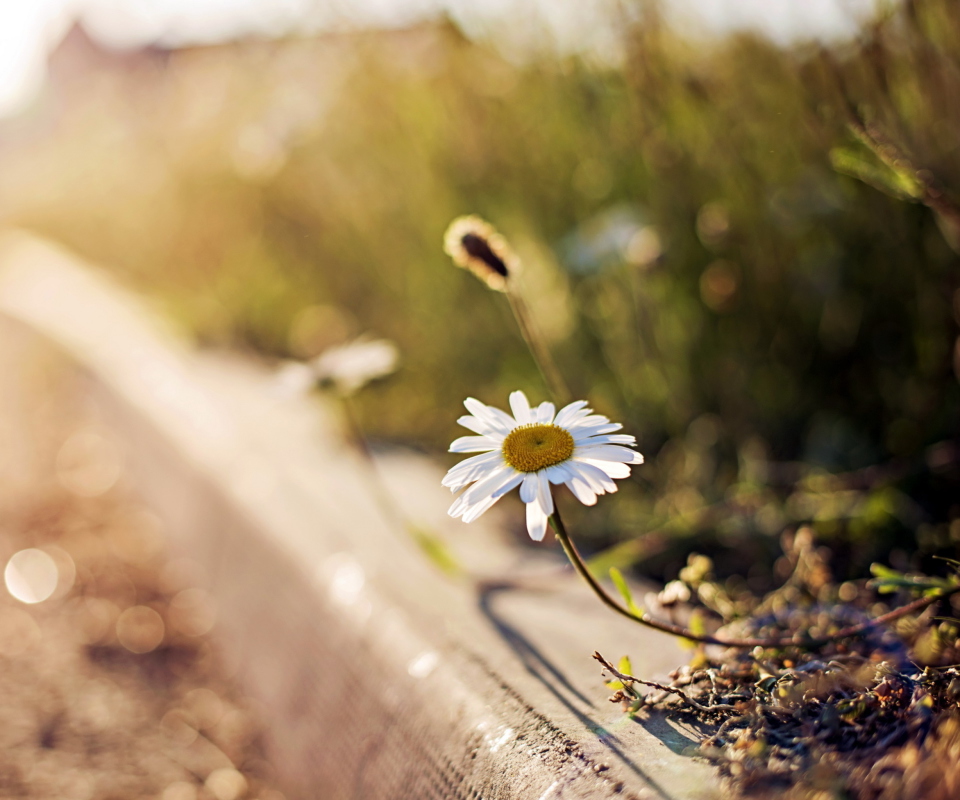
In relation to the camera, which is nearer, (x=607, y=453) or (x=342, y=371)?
(x=607, y=453)

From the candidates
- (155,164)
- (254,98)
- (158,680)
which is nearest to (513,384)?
(158,680)

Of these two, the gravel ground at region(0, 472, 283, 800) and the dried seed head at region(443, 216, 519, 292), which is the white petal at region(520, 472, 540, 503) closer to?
the dried seed head at region(443, 216, 519, 292)

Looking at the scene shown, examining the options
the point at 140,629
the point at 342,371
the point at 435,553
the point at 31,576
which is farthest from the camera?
the point at 31,576

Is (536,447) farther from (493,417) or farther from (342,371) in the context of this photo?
(342,371)

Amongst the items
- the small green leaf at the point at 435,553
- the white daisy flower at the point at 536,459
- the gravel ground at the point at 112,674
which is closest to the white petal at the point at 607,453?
the white daisy flower at the point at 536,459

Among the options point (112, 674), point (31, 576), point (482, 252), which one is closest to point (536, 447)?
point (482, 252)

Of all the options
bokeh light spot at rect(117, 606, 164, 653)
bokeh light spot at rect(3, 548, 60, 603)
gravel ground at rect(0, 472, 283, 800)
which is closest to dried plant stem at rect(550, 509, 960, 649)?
gravel ground at rect(0, 472, 283, 800)

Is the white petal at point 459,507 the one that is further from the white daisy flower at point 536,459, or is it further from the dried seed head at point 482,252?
the dried seed head at point 482,252
